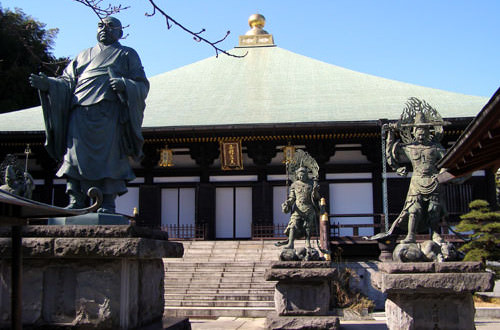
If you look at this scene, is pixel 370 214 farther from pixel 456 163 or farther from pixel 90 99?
pixel 90 99

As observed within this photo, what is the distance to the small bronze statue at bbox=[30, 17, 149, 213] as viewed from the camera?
5395 millimetres

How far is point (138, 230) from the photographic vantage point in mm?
4988

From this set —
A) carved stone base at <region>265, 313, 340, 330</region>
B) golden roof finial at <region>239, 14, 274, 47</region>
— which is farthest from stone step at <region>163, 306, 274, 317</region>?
golden roof finial at <region>239, 14, 274, 47</region>

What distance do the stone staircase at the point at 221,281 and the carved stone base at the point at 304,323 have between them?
3323 mm

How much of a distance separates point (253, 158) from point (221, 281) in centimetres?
596

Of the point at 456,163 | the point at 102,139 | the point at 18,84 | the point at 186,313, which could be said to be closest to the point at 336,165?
the point at 186,313

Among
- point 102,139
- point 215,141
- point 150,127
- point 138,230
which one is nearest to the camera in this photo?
point 138,230

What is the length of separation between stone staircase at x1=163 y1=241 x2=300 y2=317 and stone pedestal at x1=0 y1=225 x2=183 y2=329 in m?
5.37

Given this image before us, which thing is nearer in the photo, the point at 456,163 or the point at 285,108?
the point at 456,163

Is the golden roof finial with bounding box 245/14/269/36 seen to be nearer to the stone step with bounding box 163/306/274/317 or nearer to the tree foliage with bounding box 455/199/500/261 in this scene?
the tree foliage with bounding box 455/199/500/261

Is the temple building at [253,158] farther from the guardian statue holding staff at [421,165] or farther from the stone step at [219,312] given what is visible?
the guardian statue holding staff at [421,165]

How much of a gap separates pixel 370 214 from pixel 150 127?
755cm

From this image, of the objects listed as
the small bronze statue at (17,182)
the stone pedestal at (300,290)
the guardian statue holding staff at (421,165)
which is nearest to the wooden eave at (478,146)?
the guardian statue holding staff at (421,165)

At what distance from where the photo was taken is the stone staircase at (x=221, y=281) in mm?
10438
